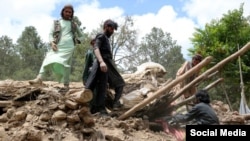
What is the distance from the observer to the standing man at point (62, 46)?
6029 mm

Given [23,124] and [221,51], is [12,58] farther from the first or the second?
[23,124]

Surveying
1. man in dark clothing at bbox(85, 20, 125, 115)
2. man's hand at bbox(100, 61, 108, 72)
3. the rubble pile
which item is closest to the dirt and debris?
the rubble pile

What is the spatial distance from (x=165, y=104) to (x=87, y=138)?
1775 mm

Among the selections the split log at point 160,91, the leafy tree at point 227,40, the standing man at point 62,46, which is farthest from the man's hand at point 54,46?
the leafy tree at point 227,40

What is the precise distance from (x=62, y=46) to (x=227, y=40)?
28.4 feet

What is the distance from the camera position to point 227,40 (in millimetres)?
13453

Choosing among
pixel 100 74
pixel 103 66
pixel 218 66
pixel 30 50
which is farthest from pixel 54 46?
A: pixel 30 50

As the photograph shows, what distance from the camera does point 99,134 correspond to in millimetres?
4629

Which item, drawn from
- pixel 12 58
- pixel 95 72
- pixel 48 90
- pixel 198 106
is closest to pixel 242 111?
pixel 198 106

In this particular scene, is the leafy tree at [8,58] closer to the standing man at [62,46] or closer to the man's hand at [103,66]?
the standing man at [62,46]

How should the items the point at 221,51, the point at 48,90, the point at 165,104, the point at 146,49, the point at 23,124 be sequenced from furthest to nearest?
the point at 146,49
the point at 221,51
the point at 165,104
the point at 48,90
the point at 23,124

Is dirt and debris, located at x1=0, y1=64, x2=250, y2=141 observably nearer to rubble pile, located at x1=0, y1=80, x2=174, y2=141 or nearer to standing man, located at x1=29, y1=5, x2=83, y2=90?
rubble pile, located at x1=0, y1=80, x2=174, y2=141

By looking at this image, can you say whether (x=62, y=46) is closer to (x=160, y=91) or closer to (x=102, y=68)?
(x=102, y=68)

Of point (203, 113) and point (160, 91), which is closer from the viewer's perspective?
point (203, 113)
